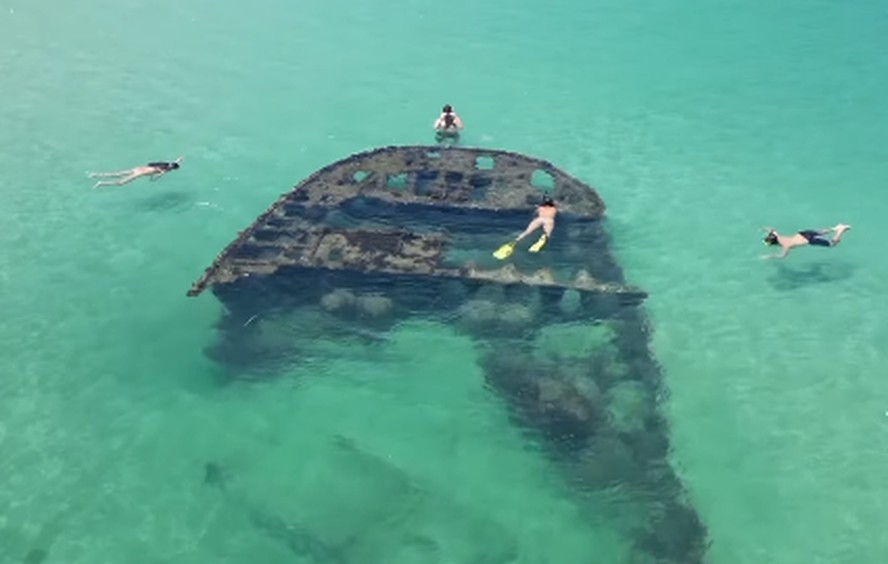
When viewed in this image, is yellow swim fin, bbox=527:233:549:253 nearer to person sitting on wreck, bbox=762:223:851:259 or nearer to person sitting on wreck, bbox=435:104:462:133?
person sitting on wreck, bbox=762:223:851:259

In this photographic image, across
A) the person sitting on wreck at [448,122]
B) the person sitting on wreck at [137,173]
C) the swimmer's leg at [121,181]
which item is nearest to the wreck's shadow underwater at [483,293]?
the person sitting on wreck at [448,122]

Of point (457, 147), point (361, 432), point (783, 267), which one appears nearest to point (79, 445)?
point (361, 432)

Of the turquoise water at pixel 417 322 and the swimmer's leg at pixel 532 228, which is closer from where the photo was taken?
the turquoise water at pixel 417 322

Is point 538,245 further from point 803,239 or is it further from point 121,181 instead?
point 121,181

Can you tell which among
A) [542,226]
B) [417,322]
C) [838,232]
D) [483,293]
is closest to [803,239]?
[838,232]

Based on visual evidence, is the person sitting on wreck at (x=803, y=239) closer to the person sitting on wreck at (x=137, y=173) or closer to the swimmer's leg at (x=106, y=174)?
the person sitting on wreck at (x=137, y=173)

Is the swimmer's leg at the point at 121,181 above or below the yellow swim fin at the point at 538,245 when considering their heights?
below

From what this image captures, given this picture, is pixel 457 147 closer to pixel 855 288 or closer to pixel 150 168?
pixel 150 168
